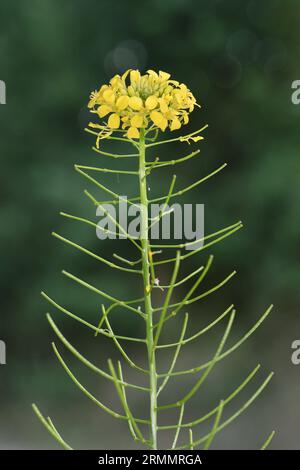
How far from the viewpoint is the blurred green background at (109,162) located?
3402mm

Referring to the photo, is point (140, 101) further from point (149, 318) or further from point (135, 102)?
point (149, 318)

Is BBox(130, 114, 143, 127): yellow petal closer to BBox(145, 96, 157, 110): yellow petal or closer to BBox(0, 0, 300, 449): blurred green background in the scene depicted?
BBox(145, 96, 157, 110): yellow petal

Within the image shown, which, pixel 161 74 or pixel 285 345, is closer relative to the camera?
pixel 161 74

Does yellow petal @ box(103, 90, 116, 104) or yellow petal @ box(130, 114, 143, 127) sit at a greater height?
yellow petal @ box(103, 90, 116, 104)

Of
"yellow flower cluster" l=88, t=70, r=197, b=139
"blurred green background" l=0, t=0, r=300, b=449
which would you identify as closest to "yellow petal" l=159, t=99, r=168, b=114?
"yellow flower cluster" l=88, t=70, r=197, b=139

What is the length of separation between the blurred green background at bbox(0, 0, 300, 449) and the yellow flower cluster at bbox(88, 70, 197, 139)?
250 cm

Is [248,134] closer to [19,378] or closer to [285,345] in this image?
[285,345]

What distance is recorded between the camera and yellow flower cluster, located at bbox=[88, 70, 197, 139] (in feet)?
2.60

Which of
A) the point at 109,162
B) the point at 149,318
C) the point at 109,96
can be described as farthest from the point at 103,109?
the point at 109,162

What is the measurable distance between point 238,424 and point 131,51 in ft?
6.47

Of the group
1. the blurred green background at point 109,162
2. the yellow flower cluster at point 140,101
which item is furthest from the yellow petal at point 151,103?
the blurred green background at point 109,162

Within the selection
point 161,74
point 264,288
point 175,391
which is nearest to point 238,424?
point 175,391

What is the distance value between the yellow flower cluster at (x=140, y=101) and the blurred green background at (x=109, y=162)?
2504 mm

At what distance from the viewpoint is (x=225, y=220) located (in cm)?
341
